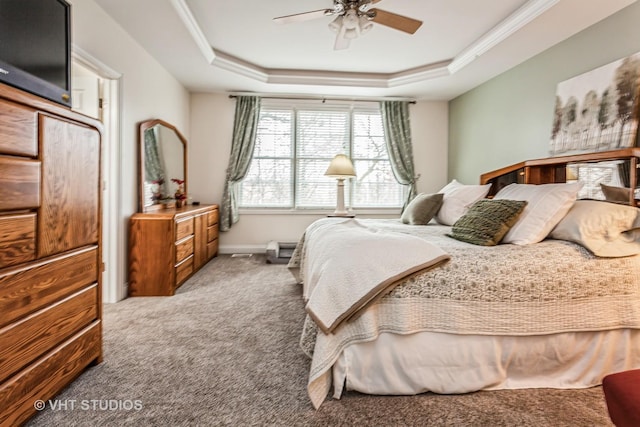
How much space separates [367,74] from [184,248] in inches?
129

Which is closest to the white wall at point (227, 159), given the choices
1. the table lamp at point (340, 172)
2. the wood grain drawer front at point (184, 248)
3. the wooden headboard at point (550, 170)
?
the table lamp at point (340, 172)

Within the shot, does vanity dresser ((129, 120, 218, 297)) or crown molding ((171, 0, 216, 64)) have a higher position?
crown molding ((171, 0, 216, 64))

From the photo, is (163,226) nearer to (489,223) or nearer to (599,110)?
(489,223)

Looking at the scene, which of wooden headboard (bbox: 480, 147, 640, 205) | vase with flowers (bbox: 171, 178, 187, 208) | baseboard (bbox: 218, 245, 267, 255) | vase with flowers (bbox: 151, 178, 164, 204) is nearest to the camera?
wooden headboard (bbox: 480, 147, 640, 205)

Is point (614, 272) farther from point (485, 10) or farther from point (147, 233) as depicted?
point (147, 233)

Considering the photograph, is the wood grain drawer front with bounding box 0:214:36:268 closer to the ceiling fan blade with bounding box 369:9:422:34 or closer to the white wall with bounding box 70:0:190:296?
the white wall with bounding box 70:0:190:296

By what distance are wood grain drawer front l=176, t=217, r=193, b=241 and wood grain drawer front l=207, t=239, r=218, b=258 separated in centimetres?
84

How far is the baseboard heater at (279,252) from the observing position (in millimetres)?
4645

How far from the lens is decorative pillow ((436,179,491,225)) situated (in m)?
3.30

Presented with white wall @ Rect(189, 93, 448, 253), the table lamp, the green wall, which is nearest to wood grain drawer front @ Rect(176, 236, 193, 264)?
white wall @ Rect(189, 93, 448, 253)

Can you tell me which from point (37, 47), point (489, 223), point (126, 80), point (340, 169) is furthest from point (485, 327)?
point (126, 80)

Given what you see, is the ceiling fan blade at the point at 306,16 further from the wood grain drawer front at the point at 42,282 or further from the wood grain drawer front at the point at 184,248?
the wood grain drawer front at the point at 184,248

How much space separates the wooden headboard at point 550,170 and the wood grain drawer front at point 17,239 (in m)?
3.31

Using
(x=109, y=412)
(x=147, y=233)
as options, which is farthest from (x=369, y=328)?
(x=147, y=233)
